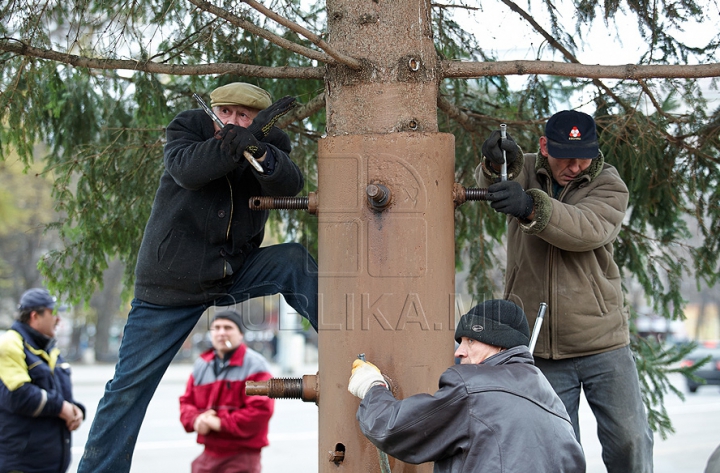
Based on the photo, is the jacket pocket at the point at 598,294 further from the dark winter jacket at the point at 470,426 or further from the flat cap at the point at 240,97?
the flat cap at the point at 240,97

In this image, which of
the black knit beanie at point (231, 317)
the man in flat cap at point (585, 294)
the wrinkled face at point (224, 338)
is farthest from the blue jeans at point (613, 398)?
the black knit beanie at point (231, 317)

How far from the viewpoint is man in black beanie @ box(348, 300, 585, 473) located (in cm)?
249

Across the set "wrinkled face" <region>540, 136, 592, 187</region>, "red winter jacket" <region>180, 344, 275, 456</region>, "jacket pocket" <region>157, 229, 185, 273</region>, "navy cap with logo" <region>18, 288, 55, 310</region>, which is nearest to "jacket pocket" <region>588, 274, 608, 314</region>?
"wrinkled face" <region>540, 136, 592, 187</region>

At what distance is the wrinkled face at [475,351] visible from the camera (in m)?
2.78

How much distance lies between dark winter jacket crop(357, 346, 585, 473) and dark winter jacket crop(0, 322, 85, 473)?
3.39 m

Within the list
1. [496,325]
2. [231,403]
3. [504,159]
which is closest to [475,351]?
[496,325]

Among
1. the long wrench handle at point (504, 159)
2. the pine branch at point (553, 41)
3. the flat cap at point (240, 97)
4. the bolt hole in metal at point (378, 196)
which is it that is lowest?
the bolt hole in metal at point (378, 196)

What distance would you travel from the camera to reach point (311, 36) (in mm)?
2604

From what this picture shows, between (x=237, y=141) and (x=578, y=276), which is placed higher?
(x=237, y=141)

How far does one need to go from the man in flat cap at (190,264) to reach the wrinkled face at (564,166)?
45.1 inches

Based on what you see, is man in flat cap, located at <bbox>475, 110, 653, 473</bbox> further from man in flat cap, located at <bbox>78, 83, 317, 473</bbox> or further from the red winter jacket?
the red winter jacket

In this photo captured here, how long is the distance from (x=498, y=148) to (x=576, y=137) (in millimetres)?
481

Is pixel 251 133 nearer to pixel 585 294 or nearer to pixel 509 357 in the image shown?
pixel 509 357

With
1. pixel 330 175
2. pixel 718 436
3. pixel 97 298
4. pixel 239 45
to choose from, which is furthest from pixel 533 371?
pixel 97 298
